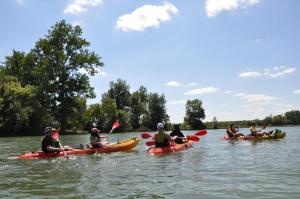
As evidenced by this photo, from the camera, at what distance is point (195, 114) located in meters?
91.5

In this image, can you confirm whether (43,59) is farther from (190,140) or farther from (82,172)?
(82,172)

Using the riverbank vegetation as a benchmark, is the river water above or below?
below

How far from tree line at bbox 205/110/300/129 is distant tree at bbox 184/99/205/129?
9.98 ft

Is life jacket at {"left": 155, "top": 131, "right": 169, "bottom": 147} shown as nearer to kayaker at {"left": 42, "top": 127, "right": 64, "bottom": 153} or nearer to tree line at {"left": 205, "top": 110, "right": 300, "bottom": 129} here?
kayaker at {"left": 42, "top": 127, "right": 64, "bottom": 153}

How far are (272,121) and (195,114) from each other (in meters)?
21.2

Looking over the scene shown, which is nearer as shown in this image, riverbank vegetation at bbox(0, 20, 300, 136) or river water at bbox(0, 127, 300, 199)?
river water at bbox(0, 127, 300, 199)

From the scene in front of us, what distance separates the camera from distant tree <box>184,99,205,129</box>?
90875mm

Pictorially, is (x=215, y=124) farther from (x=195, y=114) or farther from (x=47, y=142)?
(x=47, y=142)

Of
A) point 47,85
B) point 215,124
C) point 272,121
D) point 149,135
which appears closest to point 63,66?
point 47,85

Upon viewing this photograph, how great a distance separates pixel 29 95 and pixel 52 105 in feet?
13.7

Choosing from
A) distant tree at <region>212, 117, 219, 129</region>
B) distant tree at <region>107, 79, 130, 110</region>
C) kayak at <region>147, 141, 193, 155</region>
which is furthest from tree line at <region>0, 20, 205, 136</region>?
distant tree at <region>212, 117, 219, 129</region>

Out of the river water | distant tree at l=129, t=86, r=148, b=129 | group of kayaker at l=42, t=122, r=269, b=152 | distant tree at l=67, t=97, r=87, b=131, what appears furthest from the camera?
distant tree at l=129, t=86, r=148, b=129

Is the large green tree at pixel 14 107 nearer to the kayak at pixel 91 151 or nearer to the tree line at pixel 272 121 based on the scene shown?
the kayak at pixel 91 151

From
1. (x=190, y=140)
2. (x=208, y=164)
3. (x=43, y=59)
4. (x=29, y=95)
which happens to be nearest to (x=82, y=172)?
(x=208, y=164)
